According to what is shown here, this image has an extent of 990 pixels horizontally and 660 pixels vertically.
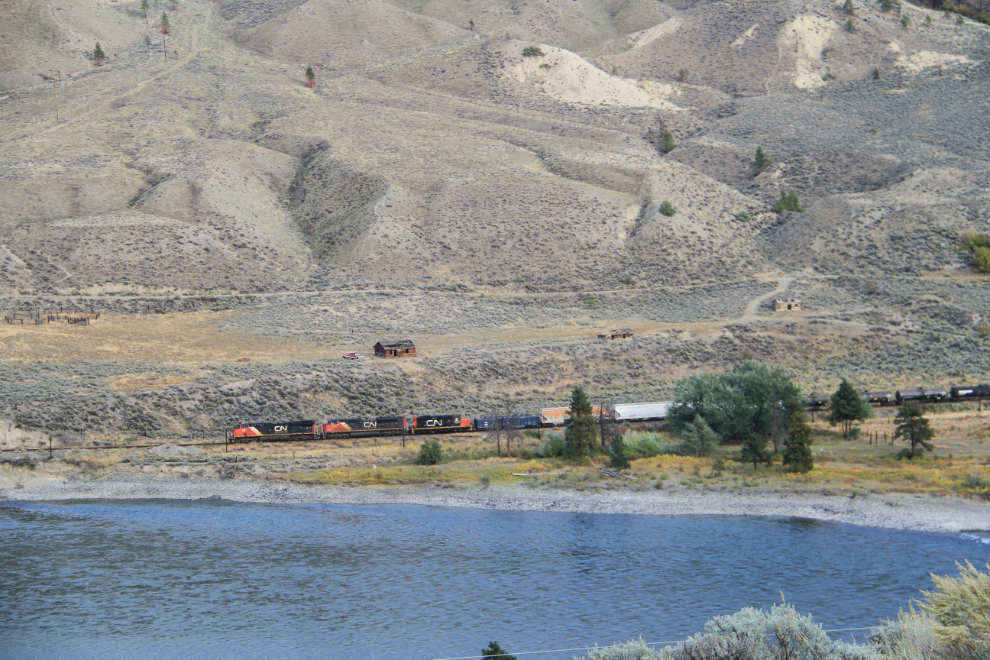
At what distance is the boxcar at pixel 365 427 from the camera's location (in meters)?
64.9

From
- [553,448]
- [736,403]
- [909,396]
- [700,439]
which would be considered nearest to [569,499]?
[553,448]

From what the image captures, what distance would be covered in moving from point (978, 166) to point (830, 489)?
9630cm

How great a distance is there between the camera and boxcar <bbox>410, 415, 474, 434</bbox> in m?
66.0

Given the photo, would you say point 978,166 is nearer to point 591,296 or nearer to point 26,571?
point 591,296

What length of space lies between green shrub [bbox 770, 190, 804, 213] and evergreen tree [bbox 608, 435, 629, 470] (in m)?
77.7

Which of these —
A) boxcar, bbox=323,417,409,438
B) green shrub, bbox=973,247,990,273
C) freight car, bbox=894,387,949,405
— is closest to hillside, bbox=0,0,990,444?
green shrub, bbox=973,247,990,273

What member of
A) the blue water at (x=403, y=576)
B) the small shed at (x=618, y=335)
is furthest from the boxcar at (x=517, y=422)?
the small shed at (x=618, y=335)

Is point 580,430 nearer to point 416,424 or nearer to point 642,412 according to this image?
point 642,412

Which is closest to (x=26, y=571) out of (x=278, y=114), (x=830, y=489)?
(x=830, y=489)

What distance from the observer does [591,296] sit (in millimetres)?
103625

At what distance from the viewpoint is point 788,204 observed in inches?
5030

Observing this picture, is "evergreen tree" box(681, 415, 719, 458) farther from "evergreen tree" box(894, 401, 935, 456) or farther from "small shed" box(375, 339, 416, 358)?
"small shed" box(375, 339, 416, 358)

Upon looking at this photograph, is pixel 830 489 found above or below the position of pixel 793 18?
below

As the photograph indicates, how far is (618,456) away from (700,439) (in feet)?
19.2
